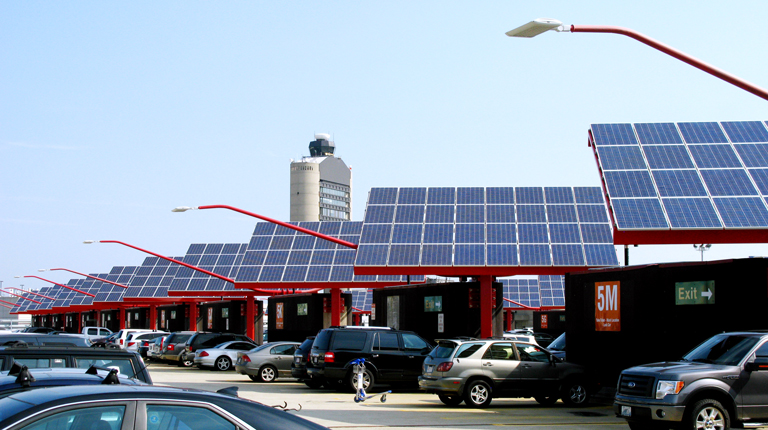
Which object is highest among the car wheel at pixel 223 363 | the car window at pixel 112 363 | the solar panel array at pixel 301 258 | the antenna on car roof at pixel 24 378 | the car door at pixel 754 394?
the solar panel array at pixel 301 258

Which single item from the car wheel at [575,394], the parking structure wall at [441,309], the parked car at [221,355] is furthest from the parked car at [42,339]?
the parked car at [221,355]

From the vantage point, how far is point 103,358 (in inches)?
389

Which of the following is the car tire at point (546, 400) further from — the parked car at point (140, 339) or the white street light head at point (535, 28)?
the parked car at point (140, 339)

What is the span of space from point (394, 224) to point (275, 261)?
1206 cm

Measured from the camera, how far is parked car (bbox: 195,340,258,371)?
33938 mm

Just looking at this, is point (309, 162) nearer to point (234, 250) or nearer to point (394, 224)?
point (234, 250)

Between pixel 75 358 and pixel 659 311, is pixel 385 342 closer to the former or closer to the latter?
pixel 659 311

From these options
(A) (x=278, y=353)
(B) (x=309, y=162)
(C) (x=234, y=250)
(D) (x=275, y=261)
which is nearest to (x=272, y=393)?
(A) (x=278, y=353)

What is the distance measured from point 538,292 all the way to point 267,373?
36.0 m

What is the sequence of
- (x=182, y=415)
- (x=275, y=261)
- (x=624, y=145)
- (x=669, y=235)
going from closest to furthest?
(x=182, y=415)
(x=669, y=235)
(x=624, y=145)
(x=275, y=261)

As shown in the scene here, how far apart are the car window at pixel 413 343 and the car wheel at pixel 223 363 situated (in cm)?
1247

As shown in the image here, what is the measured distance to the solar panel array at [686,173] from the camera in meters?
17.9

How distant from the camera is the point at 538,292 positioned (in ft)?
200

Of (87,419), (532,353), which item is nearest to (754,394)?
(532,353)
